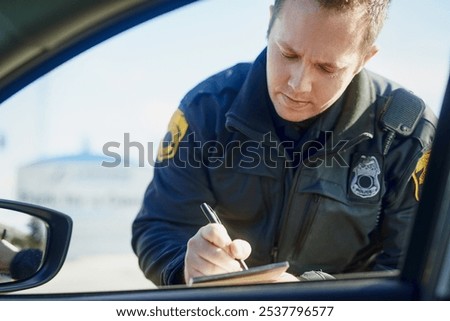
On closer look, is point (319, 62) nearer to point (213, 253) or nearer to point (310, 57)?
point (310, 57)

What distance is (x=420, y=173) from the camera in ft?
4.56

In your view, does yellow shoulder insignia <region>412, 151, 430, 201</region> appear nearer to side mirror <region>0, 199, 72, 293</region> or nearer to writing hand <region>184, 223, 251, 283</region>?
writing hand <region>184, 223, 251, 283</region>

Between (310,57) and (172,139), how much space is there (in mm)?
285

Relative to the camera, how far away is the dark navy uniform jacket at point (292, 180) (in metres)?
→ 1.41

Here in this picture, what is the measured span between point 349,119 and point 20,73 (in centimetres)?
54

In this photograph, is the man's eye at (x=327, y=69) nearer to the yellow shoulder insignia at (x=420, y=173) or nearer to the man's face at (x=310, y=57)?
the man's face at (x=310, y=57)

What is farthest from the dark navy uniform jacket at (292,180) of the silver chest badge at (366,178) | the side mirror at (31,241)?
the side mirror at (31,241)

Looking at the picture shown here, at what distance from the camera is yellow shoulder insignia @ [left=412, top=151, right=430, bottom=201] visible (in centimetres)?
138

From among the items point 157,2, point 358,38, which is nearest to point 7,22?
point 157,2

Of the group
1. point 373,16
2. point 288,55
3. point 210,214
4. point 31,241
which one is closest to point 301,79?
point 288,55
